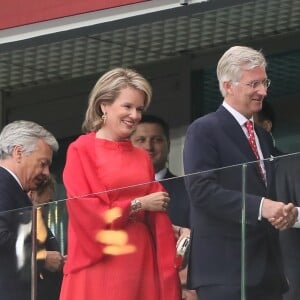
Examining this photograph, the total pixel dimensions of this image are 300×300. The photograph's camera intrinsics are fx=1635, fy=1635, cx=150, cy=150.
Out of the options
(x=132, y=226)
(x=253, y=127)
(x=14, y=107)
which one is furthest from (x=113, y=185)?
(x=14, y=107)

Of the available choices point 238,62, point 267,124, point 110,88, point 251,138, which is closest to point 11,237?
point 110,88

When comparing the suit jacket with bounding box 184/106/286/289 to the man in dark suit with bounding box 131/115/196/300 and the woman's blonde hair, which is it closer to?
the man in dark suit with bounding box 131/115/196/300

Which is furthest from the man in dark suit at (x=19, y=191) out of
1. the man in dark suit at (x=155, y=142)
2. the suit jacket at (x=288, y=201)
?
the suit jacket at (x=288, y=201)

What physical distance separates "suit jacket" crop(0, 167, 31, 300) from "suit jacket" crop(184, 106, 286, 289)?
3.98ft

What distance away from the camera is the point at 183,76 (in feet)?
51.2

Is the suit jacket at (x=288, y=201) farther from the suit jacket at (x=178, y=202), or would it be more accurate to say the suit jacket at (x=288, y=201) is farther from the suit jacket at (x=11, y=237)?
the suit jacket at (x=11, y=237)

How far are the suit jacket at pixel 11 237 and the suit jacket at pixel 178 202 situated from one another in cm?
102

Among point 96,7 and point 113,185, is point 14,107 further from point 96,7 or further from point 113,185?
point 113,185

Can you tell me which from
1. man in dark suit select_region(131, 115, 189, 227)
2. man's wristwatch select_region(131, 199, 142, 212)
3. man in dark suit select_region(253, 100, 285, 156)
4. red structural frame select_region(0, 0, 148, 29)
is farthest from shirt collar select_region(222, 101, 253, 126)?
red structural frame select_region(0, 0, 148, 29)

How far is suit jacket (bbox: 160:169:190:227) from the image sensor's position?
9.55m

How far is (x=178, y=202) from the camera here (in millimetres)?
9594

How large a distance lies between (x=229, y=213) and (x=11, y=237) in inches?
62.6

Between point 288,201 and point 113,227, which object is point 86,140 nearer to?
point 113,227

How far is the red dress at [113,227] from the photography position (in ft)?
31.4
